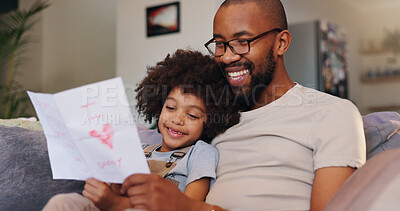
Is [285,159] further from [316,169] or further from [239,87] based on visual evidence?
[239,87]

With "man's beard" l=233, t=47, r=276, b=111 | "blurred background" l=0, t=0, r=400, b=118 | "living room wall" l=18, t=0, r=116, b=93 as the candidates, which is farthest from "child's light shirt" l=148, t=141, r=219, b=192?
"living room wall" l=18, t=0, r=116, b=93

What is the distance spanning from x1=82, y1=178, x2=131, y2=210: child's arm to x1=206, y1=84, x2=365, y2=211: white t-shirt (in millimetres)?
281

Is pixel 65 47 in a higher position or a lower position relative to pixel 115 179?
higher

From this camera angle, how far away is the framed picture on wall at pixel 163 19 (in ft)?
11.9

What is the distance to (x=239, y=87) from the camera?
1.32 m

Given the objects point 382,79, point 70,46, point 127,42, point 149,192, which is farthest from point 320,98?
point 382,79

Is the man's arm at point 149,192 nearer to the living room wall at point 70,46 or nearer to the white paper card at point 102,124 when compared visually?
the white paper card at point 102,124

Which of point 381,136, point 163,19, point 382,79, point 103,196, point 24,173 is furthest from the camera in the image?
point 382,79

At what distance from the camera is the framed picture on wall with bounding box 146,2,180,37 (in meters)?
3.62

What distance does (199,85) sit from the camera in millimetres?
1380

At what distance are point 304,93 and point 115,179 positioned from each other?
2.21ft

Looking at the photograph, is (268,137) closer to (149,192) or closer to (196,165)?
(196,165)

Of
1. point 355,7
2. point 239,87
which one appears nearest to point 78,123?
point 239,87

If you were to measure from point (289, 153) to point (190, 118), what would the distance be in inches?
14.6
